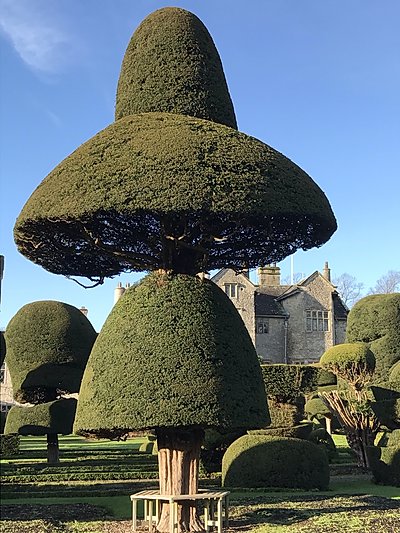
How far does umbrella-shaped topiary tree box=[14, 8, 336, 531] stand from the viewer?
10.4 m

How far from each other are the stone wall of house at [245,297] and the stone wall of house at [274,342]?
4.22 ft

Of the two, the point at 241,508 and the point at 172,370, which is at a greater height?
the point at 172,370

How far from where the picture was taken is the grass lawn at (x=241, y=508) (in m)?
11.7

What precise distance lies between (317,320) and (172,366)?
126ft

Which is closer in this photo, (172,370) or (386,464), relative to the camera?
(172,370)

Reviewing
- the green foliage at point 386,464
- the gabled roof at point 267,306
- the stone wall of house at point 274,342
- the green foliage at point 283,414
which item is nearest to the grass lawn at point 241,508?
the green foliage at point 386,464

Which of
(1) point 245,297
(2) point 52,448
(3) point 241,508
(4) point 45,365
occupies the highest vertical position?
(1) point 245,297

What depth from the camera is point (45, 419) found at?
23.6m

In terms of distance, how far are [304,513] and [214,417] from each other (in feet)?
13.0

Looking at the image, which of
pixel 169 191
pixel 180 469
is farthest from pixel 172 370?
pixel 169 191

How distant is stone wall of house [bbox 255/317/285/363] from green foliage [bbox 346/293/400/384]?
43.0 feet

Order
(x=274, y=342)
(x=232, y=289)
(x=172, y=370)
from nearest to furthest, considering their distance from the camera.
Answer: (x=172, y=370) < (x=232, y=289) < (x=274, y=342)

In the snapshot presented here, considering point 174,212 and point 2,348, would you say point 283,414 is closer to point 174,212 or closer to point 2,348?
point 2,348

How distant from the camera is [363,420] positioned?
2427 centimetres
